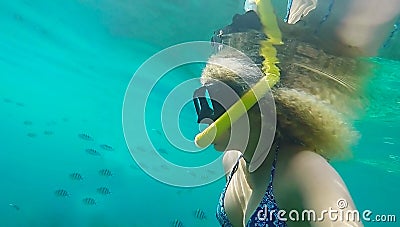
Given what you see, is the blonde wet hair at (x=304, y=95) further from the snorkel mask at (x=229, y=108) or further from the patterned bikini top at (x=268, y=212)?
the patterned bikini top at (x=268, y=212)

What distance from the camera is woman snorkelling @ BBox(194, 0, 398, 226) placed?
2.46 metres

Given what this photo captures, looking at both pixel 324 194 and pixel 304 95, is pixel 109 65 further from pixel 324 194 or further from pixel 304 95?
pixel 324 194

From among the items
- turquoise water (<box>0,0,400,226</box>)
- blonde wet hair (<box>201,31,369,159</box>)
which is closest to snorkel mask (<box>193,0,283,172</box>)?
blonde wet hair (<box>201,31,369,159</box>)

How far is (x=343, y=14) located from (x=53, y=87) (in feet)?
149

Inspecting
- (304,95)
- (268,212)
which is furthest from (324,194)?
(304,95)

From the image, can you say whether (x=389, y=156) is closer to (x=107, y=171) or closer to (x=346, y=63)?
(x=107, y=171)

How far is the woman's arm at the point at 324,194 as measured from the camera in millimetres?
2299

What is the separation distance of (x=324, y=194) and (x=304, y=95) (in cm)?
132

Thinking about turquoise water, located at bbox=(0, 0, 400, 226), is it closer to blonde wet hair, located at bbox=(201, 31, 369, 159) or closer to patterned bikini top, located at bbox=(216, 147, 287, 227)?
blonde wet hair, located at bbox=(201, 31, 369, 159)

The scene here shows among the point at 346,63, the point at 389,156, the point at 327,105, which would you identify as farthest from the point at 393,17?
the point at 389,156

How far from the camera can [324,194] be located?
2.36 metres

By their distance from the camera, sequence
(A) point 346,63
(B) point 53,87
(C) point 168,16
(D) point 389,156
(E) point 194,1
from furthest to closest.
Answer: (B) point 53,87 → (D) point 389,156 → (C) point 168,16 → (E) point 194,1 → (A) point 346,63

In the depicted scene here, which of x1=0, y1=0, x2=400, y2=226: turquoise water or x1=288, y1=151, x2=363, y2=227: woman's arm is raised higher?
x1=288, y1=151, x2=363, y2=227: woman's arm

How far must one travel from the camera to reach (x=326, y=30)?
4.89m
